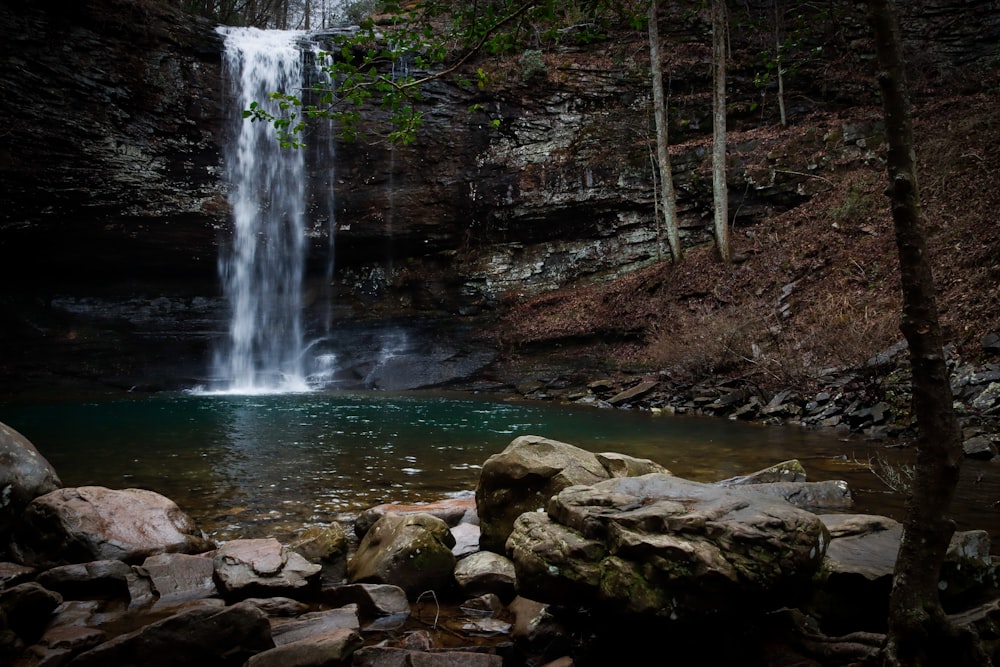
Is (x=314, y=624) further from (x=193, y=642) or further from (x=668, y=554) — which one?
(x=668, y=554)

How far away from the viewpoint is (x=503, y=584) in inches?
145

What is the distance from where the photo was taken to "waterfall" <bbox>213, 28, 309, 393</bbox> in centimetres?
2025

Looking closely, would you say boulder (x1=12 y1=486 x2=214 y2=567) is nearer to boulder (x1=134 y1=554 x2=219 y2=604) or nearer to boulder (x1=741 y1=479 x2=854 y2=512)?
boulder (x1=134 y1=554 x2=219 y2=604)

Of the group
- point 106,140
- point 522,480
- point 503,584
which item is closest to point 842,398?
point 522,480

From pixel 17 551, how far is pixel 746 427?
32.6 feet

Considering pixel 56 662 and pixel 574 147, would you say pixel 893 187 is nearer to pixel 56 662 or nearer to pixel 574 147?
pixel 56 662

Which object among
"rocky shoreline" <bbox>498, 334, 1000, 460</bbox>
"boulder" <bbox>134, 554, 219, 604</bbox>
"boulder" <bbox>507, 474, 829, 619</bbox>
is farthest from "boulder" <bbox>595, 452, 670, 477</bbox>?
"rocky shoreline" <bbox>498, 334, 1000, 460</bbox>

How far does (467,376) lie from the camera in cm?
1931

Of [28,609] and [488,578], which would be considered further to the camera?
[488,578]

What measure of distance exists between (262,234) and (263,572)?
20451 millimetres

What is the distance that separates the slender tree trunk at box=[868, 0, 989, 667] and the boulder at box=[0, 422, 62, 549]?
18.2 feet

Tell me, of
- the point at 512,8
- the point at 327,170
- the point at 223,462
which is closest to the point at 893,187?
the point at 512,8

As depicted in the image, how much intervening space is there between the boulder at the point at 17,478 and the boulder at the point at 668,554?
3.93 metres

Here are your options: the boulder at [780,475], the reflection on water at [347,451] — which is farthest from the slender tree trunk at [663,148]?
the boulder at [780,475]
